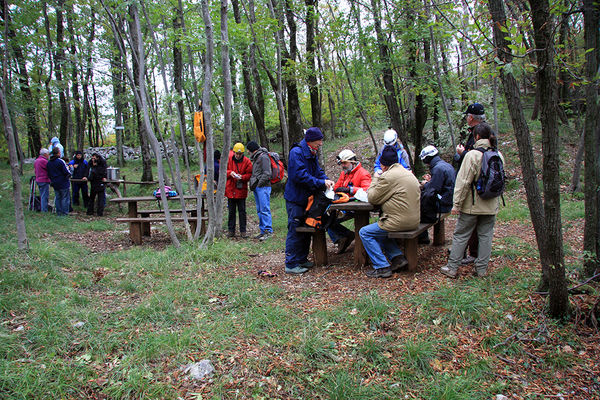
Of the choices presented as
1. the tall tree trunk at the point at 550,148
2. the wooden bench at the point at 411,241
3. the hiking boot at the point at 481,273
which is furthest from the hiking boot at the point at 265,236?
the tall tree trunk at the point at 550,148

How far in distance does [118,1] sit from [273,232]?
5.05m

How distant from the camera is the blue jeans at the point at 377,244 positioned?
16.0 feet

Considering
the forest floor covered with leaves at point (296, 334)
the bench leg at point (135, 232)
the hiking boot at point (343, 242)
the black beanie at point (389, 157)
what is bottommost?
the forest floor covered with leaves at point (296, 334)

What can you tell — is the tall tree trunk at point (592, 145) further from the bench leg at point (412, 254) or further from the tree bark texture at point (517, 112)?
the bench leg at point (412, 254)

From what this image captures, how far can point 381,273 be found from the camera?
4.85 m

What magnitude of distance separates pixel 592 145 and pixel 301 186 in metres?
3.28

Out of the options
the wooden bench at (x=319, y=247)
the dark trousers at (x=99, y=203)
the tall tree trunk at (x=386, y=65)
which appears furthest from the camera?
the dark trousers at (x=99, y=203)

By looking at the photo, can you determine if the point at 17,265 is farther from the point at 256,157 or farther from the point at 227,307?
the point at 256,157

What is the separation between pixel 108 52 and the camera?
1491 cm

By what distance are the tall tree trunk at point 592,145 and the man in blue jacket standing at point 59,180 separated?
1173 cm

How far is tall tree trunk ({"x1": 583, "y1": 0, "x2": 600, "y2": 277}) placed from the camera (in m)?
3.42

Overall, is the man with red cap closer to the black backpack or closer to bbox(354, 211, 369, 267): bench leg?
bbox(354, 211, 369, 267): bench leg

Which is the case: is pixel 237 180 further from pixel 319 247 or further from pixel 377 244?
pixel 377 244

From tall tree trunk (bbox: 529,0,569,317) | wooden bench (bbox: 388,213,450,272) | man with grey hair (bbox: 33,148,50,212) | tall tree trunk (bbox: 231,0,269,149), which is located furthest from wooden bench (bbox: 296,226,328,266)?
man with grey hair (bbox: 33,148,50,212)
